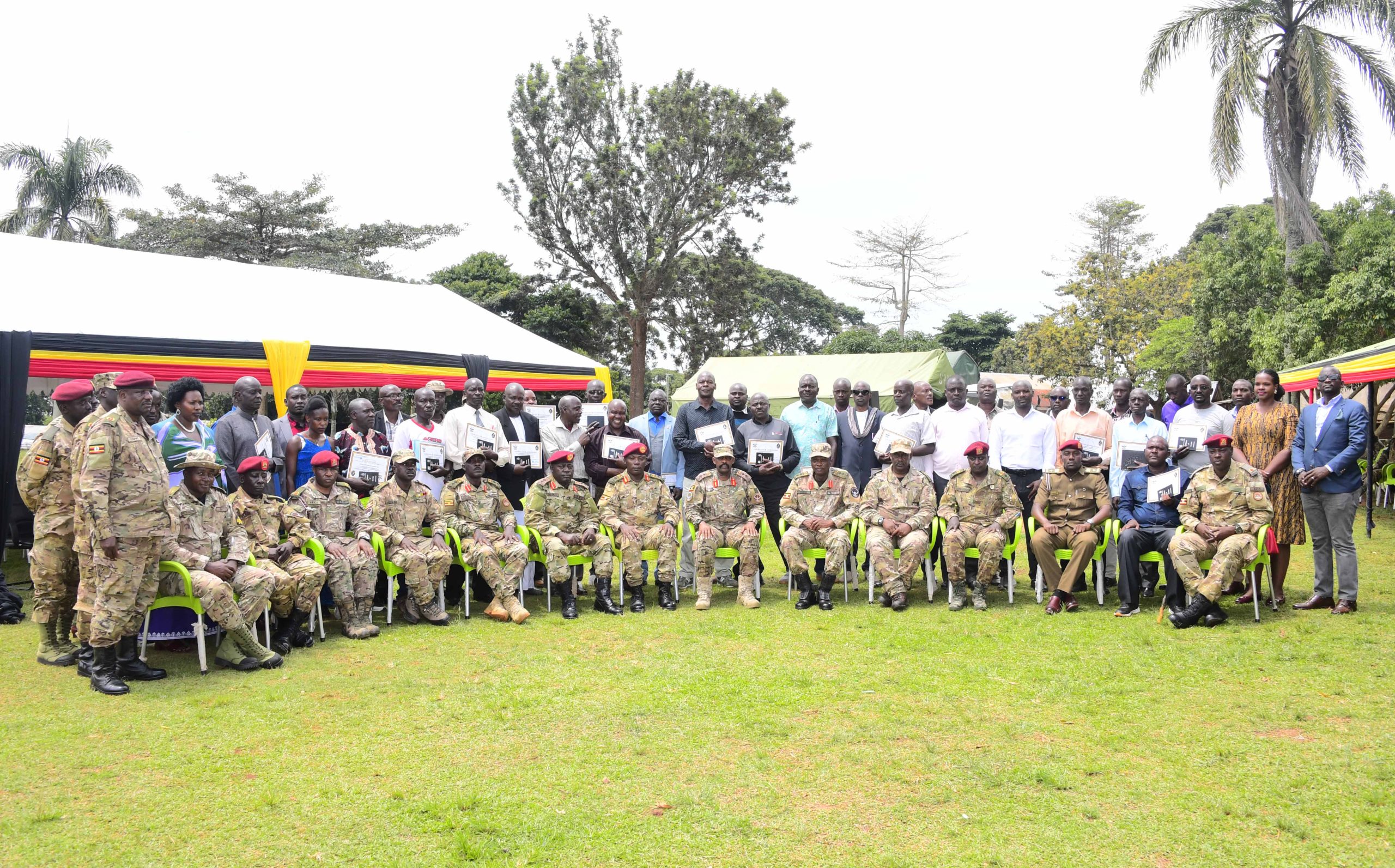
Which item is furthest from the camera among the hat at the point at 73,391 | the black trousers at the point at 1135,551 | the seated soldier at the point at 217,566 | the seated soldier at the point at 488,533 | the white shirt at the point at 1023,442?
the white shirt at the point at 1023,442

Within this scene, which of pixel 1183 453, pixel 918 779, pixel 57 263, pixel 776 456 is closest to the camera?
pixel 918 779

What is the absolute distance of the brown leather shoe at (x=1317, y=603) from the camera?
24.0 ft

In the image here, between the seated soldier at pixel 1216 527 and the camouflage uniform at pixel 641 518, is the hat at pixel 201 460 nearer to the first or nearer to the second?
the camouflage uniform at pixel 641 518

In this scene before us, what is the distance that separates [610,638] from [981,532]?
324 centimetres

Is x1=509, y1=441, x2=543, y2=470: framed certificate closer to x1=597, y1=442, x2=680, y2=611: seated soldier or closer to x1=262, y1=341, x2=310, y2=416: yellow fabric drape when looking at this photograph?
x1=597, y1=442, x2=680, y2=611: seated soldier

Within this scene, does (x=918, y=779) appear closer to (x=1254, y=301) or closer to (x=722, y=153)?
(x=1254, y=301)

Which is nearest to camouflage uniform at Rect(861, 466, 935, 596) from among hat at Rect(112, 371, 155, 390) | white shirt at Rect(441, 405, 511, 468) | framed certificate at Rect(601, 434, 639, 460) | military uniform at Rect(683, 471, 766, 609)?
military uniform at Rect(683, 471, 766, 609)

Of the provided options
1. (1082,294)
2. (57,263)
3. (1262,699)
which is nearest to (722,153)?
(1082,294)

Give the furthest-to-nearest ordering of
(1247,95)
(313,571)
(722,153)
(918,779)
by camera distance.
Result: 1. (722,153)
2. (1247,95)
3. (313,571)
4. (918,779)

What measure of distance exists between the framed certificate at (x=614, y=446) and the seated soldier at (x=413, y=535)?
1.62 m

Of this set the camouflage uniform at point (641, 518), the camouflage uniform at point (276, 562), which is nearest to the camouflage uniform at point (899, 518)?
the camouflage uniform at point (641, 518)

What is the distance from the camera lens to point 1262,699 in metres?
5.15

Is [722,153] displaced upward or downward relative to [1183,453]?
upward

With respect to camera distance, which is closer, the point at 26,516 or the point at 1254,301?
the point at 26,516
